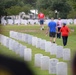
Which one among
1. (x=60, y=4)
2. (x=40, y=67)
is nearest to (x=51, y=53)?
(x=40, y=67)

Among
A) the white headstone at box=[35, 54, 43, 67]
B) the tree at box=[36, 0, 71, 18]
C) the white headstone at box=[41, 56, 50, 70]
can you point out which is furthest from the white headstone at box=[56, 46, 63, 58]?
the tree at box=[36, 0, 71, 18]

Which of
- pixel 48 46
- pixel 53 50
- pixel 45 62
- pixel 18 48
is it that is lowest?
pixel 48 46

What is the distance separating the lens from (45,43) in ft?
64.7

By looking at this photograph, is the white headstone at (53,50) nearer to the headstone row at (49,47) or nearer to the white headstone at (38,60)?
the headstone row at (49,47)

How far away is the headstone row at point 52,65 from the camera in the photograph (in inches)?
Result: 423

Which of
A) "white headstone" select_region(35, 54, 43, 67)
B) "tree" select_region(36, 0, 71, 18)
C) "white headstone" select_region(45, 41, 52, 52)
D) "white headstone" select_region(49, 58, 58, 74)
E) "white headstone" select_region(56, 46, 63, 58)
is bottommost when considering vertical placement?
"tree" select_region(36, 0, 71, 18)

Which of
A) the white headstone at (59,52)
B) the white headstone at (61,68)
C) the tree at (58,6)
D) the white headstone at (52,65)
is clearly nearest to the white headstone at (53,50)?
the white headstone at (59,52)

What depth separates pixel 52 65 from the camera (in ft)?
38.6

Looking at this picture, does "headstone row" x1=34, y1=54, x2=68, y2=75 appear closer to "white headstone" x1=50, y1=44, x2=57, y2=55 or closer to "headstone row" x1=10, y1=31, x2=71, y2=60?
"headstone row" x1=10, y1=31, x2=71, y2=60

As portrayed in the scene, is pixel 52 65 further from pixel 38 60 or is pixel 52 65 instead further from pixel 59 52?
pixel 59 52

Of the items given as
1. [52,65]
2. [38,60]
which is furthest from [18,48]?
[52,65]

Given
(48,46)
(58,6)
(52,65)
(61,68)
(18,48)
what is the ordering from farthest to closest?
1. (58,6)
2. (48,46)
3. (18,48)
4. (52,65)
5. (61,68)

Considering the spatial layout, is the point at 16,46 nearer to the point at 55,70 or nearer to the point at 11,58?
the point at 55,70

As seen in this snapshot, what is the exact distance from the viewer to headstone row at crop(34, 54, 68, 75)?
35.2ft
